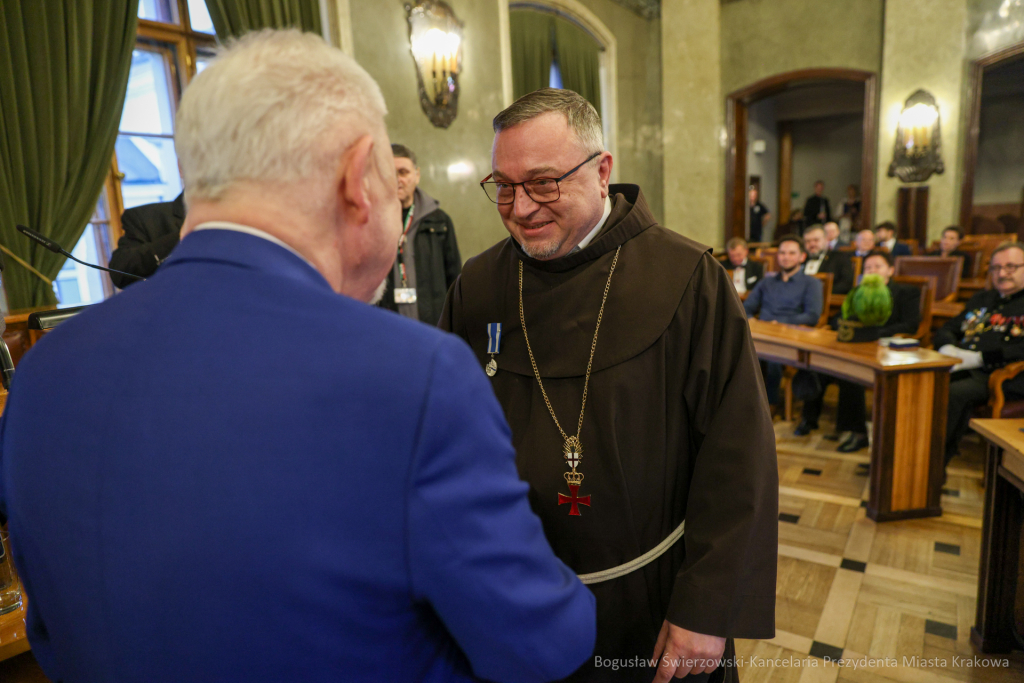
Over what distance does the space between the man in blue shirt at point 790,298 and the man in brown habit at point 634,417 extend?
4065mm

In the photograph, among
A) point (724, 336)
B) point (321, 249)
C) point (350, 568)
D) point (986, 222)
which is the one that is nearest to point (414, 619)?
point (350, 568)

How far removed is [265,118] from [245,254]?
0.14 meters

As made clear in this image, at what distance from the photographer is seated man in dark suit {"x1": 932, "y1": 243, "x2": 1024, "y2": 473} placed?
370 cm

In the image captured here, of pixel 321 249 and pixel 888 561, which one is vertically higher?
pixel 321 249

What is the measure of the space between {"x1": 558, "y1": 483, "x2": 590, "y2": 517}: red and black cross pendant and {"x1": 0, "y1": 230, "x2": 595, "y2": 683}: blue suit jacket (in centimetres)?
71

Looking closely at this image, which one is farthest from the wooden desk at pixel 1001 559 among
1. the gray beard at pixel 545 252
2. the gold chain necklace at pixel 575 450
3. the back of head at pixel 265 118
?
the back of head at pixel 265 118

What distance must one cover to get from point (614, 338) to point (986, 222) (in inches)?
550

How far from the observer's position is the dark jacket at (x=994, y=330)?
3.71 meters

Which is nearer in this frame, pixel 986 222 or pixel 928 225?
pixel 928 225

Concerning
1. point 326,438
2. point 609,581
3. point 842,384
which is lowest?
point 842,384

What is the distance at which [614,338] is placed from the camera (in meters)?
1.37

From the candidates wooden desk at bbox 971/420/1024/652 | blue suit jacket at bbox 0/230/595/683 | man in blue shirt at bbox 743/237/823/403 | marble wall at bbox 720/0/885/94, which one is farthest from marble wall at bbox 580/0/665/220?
blue suit jacket at bbox 0/230/595/683

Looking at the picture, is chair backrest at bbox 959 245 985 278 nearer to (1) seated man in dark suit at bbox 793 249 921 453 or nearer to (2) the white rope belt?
(1) seated man in dark suit at bbox 793 249 921 453

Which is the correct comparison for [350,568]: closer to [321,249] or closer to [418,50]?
[321,249]
